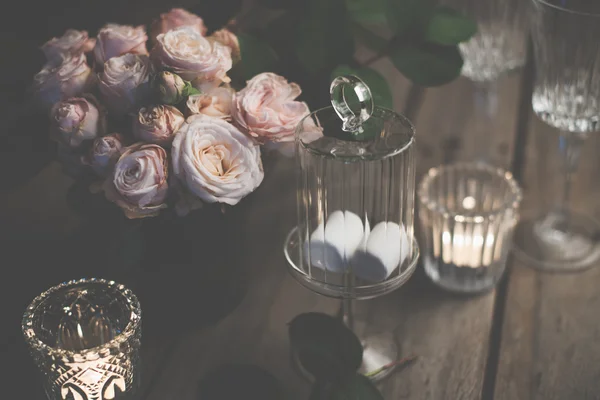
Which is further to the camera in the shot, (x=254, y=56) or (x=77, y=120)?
(x=254, y=56)

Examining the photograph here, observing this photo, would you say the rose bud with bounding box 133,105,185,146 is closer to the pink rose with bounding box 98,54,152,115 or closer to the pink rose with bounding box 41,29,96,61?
the pink rose with bounding box 98,54,152,115

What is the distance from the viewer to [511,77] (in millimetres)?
1426

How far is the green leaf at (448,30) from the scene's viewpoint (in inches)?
39.7

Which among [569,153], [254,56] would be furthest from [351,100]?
[569,153]

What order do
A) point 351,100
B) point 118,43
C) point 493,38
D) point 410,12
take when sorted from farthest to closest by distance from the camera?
1. point 493,38
2. point 410,12
3. point 118,43
4. point 351,100

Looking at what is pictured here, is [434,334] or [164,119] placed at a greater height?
[164,119]

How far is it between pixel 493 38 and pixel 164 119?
0.57 m

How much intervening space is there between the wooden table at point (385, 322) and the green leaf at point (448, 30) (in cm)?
23

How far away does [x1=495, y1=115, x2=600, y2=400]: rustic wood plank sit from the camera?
0.86 metres

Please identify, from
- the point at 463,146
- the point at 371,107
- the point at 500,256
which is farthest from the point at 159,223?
the point at 463,146

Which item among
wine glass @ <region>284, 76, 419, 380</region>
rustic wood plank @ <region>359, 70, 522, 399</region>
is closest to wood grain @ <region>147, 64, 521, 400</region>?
rustic wood plank @ <region>359, 70, 522, 399</region>

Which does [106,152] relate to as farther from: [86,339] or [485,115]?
[485,115]

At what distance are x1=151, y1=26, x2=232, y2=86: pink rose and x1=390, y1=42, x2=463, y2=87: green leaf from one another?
25cm

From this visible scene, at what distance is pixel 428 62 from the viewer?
1.01 meters
